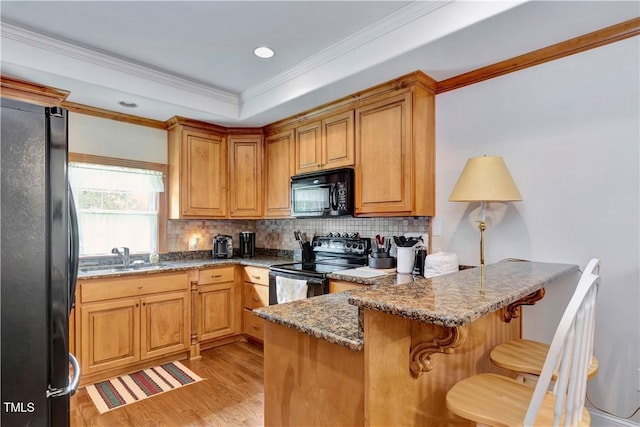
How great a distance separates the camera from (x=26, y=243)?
112 centimetres

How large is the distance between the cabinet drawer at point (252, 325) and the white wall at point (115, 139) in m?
1.87

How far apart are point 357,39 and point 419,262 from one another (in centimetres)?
170

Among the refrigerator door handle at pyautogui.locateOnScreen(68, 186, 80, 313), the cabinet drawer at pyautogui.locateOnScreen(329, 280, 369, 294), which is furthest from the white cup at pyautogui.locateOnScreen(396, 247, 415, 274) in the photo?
the refrigerator door handle at pyautogui.locateOnScreen(68, 186, 80, 313)

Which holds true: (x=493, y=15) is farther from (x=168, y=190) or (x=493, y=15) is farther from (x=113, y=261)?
(x=113, y=261)

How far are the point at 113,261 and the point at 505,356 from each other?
133 inches

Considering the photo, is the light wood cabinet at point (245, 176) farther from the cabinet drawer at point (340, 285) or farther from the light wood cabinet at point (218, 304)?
the cabinet drawer at point (340, 285)

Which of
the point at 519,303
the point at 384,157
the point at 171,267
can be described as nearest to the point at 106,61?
the point at 171,267

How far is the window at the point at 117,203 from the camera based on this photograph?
3221mm

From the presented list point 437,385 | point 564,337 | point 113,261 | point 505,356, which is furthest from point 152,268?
point 564,337

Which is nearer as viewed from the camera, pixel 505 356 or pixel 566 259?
pixel 505 356

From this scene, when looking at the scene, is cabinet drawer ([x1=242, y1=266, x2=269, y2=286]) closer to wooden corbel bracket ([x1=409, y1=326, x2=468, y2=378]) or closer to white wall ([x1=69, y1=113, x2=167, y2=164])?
white wall ([x1=69, y1=113, x2=167, y2=164])

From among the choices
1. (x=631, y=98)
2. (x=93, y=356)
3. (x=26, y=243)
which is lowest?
(x=93, y=356)

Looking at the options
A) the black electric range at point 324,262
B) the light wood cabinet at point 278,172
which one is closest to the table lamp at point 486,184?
the black electric range at point 324,262

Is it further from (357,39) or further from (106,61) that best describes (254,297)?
(357,39)
